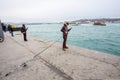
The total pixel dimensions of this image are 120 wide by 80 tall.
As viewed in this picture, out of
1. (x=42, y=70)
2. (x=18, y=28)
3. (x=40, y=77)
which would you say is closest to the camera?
(x=40, y=77)

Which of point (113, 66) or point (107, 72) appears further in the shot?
point (113, 66)

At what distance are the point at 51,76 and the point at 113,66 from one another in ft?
8.94

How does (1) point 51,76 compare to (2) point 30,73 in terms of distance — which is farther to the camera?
(2) point 30,73

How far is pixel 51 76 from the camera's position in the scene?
347cm

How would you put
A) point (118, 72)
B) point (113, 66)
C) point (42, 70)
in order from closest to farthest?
point (118, 72) < point (42, 70) < point (113, 66)

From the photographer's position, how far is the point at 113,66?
13.8ft

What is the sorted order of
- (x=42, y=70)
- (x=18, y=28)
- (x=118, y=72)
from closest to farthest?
(x=118, y=72), (x=42, y=70), (x=18, y=28)

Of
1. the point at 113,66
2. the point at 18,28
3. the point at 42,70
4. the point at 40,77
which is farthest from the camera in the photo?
the point at 18,28

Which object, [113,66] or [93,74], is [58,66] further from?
[113,66]

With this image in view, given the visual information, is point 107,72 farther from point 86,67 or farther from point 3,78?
point 3,78

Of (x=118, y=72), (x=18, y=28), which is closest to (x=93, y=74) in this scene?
(x=118, y=72)

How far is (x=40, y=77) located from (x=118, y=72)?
2.91 meters

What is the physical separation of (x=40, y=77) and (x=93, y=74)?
1.91 metres

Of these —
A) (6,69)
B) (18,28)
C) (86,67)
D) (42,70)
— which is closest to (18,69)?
(6,69)
